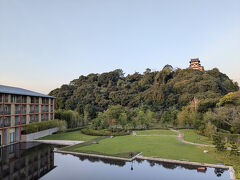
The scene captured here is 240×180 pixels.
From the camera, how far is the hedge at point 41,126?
85.4 ft

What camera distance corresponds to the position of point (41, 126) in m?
28.5

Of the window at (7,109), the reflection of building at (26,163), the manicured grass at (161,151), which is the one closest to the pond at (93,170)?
the reflection of building at (26,163)

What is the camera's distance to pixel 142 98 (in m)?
59.6

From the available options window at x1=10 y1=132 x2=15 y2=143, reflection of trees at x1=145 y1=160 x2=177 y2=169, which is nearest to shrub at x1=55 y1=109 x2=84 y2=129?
window at x1=10 y1=132 x2=15 y2=143

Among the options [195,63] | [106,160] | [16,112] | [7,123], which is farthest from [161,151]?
[195,63]

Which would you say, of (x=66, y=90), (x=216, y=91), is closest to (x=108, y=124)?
(x=216, y=91)

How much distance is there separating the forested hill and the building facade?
19.9 m

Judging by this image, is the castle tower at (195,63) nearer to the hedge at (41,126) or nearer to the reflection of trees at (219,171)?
the hedge at (41,126)

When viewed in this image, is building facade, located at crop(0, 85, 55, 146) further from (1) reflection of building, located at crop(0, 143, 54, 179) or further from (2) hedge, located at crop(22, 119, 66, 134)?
(1) reflection of building, located at crop(0, 143, 54, 179)

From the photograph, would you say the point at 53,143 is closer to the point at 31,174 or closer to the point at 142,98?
the point at 31,174

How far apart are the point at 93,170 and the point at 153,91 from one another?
4639 centimetres

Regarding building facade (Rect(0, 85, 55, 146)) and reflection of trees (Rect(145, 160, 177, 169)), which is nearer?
reflection of trees (Rect(145, 160, 177, 169))

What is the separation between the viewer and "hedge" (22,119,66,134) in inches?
1025

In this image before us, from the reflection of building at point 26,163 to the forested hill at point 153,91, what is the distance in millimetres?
29713
